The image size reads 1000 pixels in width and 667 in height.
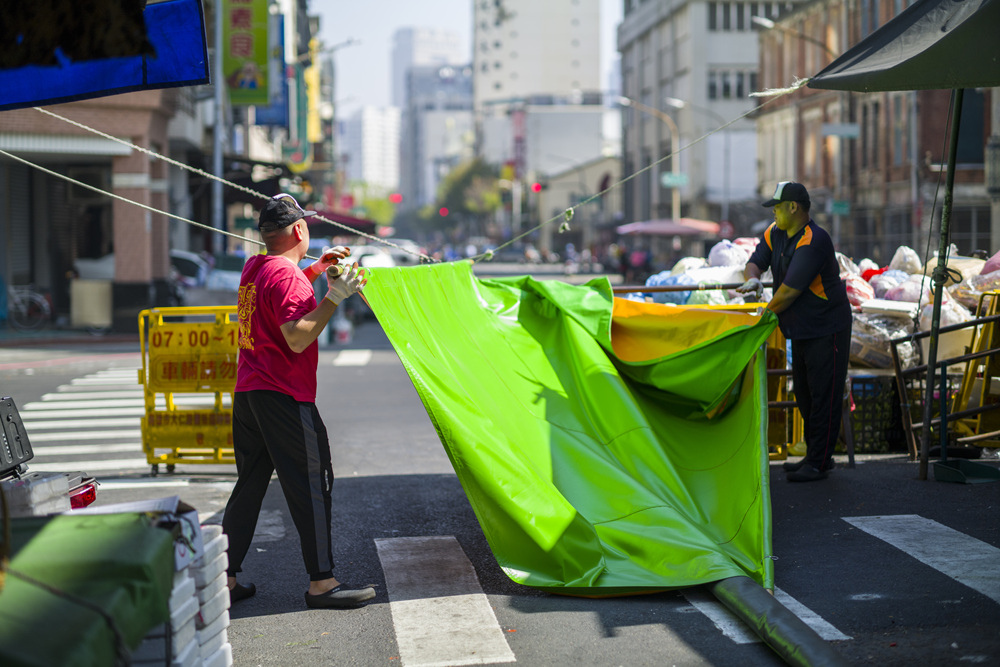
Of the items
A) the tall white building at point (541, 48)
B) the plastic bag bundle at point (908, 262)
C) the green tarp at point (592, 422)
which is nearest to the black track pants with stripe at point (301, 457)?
the green tarp at point (592, 422)

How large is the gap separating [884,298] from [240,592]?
7140mm

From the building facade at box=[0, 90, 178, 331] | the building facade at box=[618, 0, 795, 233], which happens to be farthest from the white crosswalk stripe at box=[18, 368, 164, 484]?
the building facade at box=[618, 0, 795, 233]

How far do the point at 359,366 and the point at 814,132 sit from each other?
39585 mm

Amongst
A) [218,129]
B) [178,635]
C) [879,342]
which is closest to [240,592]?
[178,635]

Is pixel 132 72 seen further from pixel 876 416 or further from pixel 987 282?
pixel 987 282

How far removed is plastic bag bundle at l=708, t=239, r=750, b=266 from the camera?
10.5 m

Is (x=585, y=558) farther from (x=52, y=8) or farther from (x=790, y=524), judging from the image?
(x=52, y=8)

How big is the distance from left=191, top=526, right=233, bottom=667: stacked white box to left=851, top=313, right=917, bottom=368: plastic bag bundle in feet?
22.8

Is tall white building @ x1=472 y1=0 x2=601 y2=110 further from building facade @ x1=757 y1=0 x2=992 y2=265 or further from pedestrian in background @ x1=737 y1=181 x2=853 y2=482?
pedestrian in background @ x1=737 y1=181 x2=853 y2=482

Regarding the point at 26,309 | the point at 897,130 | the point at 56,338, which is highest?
the point at 897,130

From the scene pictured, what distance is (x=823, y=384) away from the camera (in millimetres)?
7891

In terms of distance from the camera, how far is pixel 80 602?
2895mm

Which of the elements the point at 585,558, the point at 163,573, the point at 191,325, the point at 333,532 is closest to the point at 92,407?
the point at 191,325

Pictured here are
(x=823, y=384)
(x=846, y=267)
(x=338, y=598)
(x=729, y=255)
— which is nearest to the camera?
(x=338, y=598)
